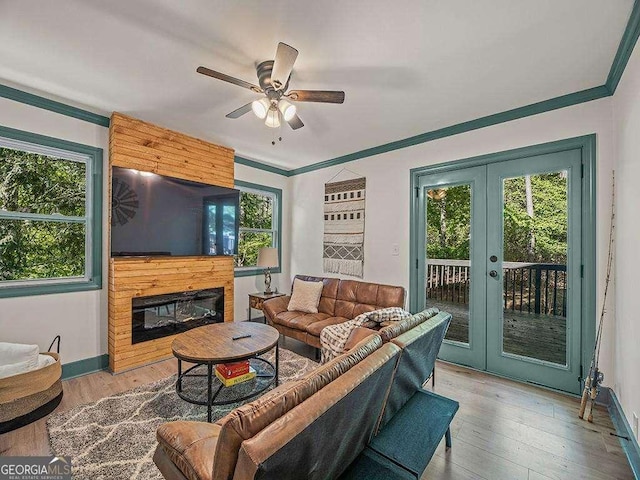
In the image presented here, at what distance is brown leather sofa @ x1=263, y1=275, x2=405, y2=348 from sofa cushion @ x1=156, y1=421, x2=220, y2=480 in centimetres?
195

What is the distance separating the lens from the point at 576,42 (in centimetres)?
198

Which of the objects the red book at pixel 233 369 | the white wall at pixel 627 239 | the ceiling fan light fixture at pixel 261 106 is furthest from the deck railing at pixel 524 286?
the ceiling fan light fixture at pixel 261 106

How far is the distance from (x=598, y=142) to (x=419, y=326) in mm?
2384

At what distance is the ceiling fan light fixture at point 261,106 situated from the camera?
2181mm

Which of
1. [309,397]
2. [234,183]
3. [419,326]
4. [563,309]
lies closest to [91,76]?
[234,183]

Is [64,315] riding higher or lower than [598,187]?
lower

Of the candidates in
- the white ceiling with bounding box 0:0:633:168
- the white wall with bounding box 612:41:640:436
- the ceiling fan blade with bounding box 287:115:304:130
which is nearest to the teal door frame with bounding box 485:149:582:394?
the white wall with bounding box 612:41:640:436

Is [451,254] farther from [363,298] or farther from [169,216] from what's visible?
[169,216]

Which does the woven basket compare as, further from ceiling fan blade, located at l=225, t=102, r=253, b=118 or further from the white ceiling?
ceiling fan blade, located at l=225, t=102, r=253, b=118

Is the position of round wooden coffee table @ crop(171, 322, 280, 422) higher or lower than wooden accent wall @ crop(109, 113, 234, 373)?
lower

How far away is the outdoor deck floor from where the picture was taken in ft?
9.02

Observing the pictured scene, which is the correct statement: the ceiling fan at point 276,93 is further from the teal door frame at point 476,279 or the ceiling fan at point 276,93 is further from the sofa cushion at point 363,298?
the sofa cushion at point 363,298

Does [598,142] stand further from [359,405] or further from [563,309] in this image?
[359,405]

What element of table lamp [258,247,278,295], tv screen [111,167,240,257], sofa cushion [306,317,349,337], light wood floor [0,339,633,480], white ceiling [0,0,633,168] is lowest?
light wood floor [0,339,633,480]
